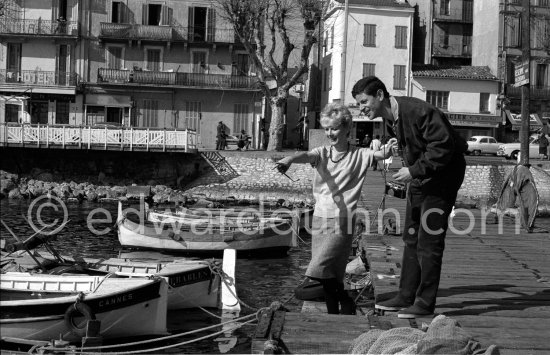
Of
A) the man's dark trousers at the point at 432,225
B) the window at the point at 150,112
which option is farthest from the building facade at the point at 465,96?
the man's dark trousers at the point at 432,225

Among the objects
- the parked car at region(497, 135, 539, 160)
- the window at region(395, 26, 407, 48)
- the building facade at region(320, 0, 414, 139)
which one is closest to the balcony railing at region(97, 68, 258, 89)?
the building facade at region(320, 0, 414, 139)

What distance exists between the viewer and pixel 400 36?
58656 mm

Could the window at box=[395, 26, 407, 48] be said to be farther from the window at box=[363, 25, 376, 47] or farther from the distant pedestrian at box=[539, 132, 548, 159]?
the distant pedestrian at box=[539, 132, 548, 159]

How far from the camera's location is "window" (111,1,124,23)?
5331cm

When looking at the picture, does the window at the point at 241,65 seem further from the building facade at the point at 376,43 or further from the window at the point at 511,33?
the window at the point at 511,33

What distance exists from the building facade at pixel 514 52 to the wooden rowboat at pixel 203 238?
39.6 metres

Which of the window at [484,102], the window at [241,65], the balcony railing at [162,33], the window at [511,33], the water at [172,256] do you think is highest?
the window at [511,33]

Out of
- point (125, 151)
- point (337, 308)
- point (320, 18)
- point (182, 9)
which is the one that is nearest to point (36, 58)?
point (182, 9)

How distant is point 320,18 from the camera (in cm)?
4581

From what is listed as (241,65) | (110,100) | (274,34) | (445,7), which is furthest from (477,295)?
(445,7)

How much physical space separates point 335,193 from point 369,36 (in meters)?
52.1

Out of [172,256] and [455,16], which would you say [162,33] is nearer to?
[455,16]

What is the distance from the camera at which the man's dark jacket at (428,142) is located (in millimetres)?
6781

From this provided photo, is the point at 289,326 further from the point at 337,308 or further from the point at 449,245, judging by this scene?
the point at 449,245
